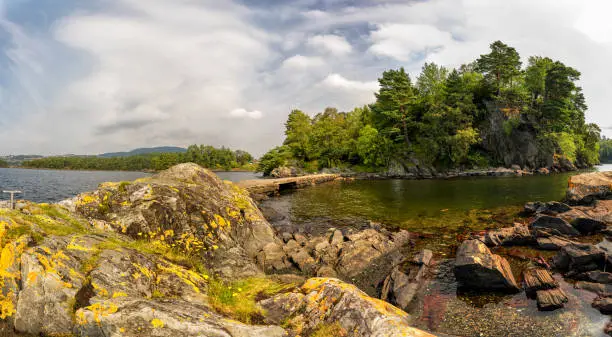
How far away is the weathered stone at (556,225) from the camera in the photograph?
704 inches

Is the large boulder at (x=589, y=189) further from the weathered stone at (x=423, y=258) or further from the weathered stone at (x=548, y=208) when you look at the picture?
the weathered stone at (x=423, y=258)

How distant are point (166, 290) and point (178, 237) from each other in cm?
437

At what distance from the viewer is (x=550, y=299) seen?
10.1 meters

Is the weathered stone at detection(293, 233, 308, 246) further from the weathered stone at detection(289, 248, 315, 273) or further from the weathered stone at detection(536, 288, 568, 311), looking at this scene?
the weathered stone at detection(536, 288, 568, 311)

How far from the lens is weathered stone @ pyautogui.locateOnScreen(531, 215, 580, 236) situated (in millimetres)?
17875

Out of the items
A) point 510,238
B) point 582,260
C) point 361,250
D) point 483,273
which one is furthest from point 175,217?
point 510,238

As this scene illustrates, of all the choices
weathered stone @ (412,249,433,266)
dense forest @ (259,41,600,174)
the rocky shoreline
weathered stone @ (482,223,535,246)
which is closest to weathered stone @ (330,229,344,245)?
the rocky shoreline

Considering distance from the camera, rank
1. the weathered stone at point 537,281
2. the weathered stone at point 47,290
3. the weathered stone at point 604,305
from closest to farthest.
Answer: the weathered stone at point 47,290
the weathered stone at point 604,305
the weathered stone at point 537,281

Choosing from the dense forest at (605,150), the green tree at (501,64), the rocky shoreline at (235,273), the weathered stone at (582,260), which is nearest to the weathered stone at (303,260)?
the rocky shoreline at (235,273)

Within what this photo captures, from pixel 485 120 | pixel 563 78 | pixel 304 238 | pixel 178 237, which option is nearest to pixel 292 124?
pixel 485 120

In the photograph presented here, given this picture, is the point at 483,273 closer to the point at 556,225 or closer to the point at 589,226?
the point at 556,225

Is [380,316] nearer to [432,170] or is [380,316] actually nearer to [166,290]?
[166,290]

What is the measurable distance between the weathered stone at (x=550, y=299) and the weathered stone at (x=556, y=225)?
10.4 meters

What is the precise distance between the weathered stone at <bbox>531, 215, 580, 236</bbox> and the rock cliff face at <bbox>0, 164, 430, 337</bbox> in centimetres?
1739
